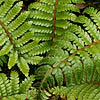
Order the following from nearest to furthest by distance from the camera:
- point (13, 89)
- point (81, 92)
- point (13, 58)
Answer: point (81, 92)
point (13, 89)
point (13, 58)

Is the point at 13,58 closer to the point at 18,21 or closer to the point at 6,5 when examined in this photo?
the point at 18,21

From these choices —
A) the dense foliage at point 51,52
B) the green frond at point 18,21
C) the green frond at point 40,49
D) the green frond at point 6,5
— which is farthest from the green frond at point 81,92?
the green frond at point 6,5

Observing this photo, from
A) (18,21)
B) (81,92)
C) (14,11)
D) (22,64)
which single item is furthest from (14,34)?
(81,92)

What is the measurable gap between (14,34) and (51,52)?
546 mm

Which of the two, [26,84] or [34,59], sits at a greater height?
[34,59]

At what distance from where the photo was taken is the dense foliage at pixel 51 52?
2.33 meters

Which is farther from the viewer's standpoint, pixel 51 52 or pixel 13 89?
pixel 51 52

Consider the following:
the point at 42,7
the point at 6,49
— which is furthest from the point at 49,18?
the point at 6,49

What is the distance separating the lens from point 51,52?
101 inches

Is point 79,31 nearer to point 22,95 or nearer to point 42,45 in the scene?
point 42,45

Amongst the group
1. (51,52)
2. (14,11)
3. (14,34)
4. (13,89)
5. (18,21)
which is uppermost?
(14,11)

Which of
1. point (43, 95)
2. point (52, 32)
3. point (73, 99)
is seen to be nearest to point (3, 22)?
point (52, 32)

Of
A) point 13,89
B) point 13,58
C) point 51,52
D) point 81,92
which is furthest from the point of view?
point 51,52

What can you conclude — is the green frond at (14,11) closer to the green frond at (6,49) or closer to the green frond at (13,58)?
the green frond at (6,49)
